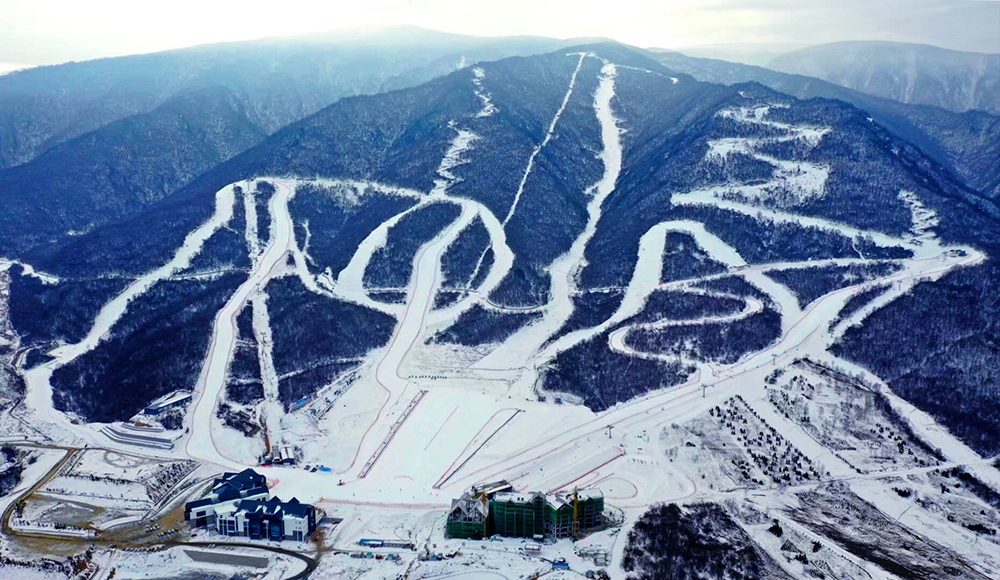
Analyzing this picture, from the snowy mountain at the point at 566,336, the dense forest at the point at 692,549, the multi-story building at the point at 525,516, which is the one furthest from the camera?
the snowy mountain at the point at 566,336

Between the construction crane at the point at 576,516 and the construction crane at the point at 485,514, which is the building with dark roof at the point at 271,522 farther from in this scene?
the construction crane at the point at 576,516

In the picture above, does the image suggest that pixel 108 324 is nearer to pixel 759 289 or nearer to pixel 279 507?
pixel 279 507

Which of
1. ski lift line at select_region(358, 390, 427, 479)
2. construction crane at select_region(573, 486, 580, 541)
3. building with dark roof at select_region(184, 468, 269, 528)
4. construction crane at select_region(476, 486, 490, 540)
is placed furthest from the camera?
ski lift line at select_region(358, 390, 427, 479)

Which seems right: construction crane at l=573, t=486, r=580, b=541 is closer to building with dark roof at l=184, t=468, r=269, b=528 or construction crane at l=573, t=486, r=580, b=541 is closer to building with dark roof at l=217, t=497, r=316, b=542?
building with dark roof at l=217, t=497, r=316, b=542

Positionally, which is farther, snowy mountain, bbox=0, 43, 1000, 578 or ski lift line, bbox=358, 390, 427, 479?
ski lift line, bbox=358, 390, 427, 479

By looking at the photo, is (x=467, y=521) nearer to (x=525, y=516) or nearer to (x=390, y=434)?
(x=525, y=516)

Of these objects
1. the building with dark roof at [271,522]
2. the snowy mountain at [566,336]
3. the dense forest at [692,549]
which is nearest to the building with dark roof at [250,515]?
the building with dark roof at [271,522]

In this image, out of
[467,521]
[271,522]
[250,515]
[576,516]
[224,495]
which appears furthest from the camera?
[224,495]

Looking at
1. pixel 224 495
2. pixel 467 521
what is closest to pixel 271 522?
pixel 224 495

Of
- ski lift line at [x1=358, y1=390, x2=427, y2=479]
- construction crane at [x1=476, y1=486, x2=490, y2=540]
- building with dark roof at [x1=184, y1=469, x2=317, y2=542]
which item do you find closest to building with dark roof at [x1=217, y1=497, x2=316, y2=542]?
building with dark roof at [x1=184, y1=469, x2=317, y2=542]

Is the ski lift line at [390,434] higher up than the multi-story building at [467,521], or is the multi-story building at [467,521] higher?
the multi-story building at [467,521]
